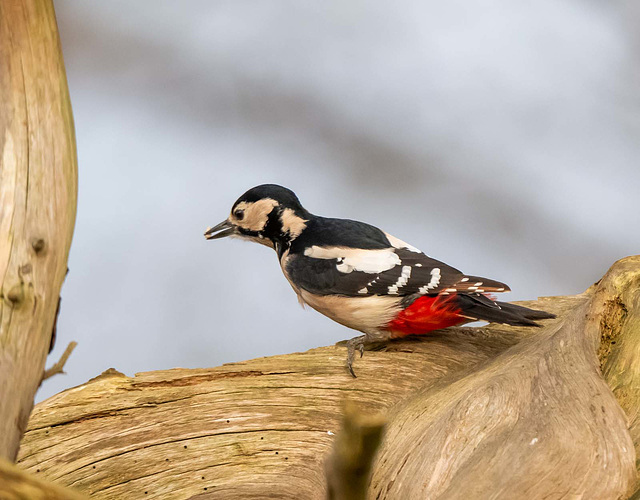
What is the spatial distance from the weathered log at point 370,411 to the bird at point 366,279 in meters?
0.07

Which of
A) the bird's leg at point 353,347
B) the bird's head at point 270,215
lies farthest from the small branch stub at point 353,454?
the bird's head at point 270,215

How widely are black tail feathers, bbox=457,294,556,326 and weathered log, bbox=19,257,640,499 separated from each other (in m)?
0.06

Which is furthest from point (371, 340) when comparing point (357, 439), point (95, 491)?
point (357, 439)

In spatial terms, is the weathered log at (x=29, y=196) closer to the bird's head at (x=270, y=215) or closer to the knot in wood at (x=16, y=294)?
the knot in wood at (x=16, y=294)

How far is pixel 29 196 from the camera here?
687mm

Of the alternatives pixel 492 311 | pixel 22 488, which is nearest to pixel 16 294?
pixel 22 488

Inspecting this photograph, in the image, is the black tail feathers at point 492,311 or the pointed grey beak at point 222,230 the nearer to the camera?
the black tail feathers at point 492,311

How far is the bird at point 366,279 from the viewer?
116 centimetres

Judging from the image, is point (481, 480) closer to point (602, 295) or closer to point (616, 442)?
point (616, 442)

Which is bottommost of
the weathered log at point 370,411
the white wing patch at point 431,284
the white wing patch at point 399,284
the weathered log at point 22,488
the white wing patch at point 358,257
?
the weathered log at point 22,488

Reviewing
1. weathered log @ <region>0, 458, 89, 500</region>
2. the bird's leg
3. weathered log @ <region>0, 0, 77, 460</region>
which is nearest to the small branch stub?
weathered log @ <region>0, 458, 89, 500</region>

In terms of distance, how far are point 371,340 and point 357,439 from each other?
85 cm

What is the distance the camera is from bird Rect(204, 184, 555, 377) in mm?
1161

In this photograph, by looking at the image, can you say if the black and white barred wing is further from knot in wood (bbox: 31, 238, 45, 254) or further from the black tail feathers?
knot in wood (bbox: 31, 238, 45, 254)
